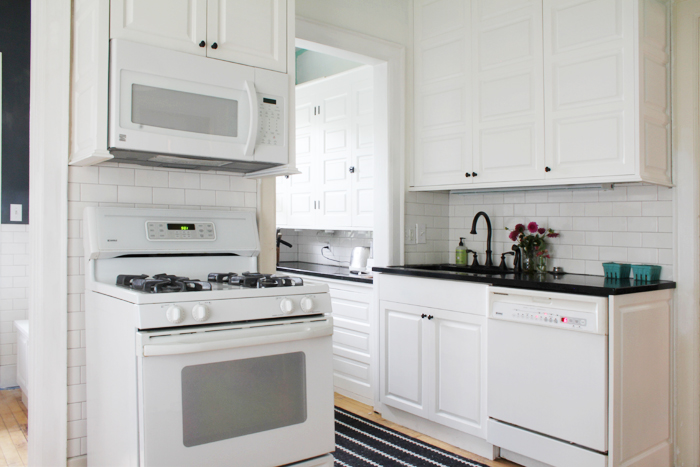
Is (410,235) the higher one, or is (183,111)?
(183,111)

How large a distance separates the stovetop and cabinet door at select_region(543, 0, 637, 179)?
1512 millimetres

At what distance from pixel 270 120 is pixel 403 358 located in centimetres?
160

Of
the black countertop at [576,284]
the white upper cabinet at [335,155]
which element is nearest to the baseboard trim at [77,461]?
the black countertop at [576,284]

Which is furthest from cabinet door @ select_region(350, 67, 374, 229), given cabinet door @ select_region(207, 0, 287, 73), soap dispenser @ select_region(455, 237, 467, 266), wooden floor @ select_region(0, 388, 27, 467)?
wooden floor @ select_region(0, 388, 27, 467)

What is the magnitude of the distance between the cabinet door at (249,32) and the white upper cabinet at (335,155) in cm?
143

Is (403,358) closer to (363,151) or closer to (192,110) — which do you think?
(363,151)

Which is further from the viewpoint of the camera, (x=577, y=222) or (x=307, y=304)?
(x=577, y=222)

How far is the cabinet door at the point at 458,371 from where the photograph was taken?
2631 millimetres

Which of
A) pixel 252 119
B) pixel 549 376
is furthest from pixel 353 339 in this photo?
pixel 252 119

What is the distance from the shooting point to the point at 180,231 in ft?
7.52

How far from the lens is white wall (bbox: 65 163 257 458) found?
2.12 meters

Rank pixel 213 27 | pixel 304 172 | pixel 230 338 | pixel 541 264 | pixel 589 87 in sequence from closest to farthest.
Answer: pixel 230 338 < pixel 213 27 < pixel 589 87 < pixel 541 264 < pixel 304 172

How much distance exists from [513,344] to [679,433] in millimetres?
936

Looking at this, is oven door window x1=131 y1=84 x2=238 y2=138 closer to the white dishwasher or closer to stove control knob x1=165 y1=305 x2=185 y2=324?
stove control knob x1=165 y1=305 x2=185 y2=324
